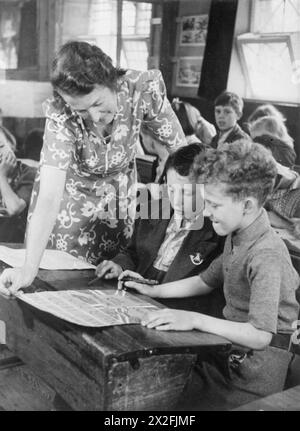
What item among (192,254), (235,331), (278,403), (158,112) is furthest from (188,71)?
(278,403)

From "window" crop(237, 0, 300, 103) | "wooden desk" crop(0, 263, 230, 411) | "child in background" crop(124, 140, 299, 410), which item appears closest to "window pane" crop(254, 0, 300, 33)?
"window" crop(237, 0, 300, 103)

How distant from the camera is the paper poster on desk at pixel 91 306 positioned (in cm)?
112

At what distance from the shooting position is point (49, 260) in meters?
1.64

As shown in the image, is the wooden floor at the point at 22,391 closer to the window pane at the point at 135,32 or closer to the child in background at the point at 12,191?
the child in background at the point at 12,191

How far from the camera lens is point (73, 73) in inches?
58.4

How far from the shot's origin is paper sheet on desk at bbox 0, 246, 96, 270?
1.56 metres

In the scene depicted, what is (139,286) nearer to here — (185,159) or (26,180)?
(185,159)

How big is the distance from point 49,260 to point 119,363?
0.73 meters

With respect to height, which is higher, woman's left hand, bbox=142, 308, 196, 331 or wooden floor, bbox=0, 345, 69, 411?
woman's left hand, bbox=142, 308, 196, 331

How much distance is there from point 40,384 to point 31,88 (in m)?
1.99

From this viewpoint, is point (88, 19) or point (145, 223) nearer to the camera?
point (145, 223)

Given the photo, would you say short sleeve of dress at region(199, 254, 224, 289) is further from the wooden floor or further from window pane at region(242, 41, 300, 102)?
window pane at region(242, 41, 300, 102)

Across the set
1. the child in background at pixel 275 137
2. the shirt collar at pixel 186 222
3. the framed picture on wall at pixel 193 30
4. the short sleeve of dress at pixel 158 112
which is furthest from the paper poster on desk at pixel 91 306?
the framed picture on wall at pixel 193 30
